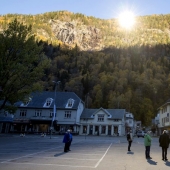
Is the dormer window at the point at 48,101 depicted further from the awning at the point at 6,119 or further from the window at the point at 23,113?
the awning at the point at 6,119

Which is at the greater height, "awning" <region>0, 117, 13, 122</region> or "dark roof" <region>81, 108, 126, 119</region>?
"dark roof" <region>81, 108, 126, 119</region>

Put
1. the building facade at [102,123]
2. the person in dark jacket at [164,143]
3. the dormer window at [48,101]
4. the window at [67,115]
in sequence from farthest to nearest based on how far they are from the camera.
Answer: the building facade at [102,123]
the dormer window at [48,101]
the window at [67,115]
the person in dark jacket at [164,143]

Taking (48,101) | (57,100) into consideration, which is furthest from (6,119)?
(57,100)

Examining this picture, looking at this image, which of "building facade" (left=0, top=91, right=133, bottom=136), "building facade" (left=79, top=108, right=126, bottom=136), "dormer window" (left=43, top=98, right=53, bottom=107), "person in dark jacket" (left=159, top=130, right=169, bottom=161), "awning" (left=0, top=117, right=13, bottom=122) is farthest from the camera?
"building facade" (left=79, top=108, right=126, bottom=136)

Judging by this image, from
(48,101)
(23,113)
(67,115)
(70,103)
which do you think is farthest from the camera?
(48,101)

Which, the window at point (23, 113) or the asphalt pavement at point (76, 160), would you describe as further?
the window at point (23, 113)

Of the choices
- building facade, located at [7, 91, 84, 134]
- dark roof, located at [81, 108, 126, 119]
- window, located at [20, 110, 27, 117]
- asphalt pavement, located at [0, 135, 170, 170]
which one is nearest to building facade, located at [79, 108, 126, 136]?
dark roof, located at [81, 108, 126, 119]

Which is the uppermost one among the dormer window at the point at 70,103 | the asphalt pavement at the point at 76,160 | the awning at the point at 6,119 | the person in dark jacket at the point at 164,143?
the dormer window at the point at 70,103

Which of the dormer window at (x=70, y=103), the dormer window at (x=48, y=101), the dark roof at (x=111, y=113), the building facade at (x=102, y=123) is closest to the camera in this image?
the dormer window at (x=70, y=103)

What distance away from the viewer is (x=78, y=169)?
10055 millimetres

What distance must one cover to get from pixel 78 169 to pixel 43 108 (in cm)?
5490

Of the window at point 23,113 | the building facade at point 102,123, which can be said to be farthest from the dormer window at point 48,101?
the building facade at point 102,123

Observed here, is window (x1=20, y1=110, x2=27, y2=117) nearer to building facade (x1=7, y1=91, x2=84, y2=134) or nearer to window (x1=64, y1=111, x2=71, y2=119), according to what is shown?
building facade (x1=7, y1=91, x2=84, y2=134)

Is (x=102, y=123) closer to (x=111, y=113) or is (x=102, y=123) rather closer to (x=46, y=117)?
(x=111, y=113)
